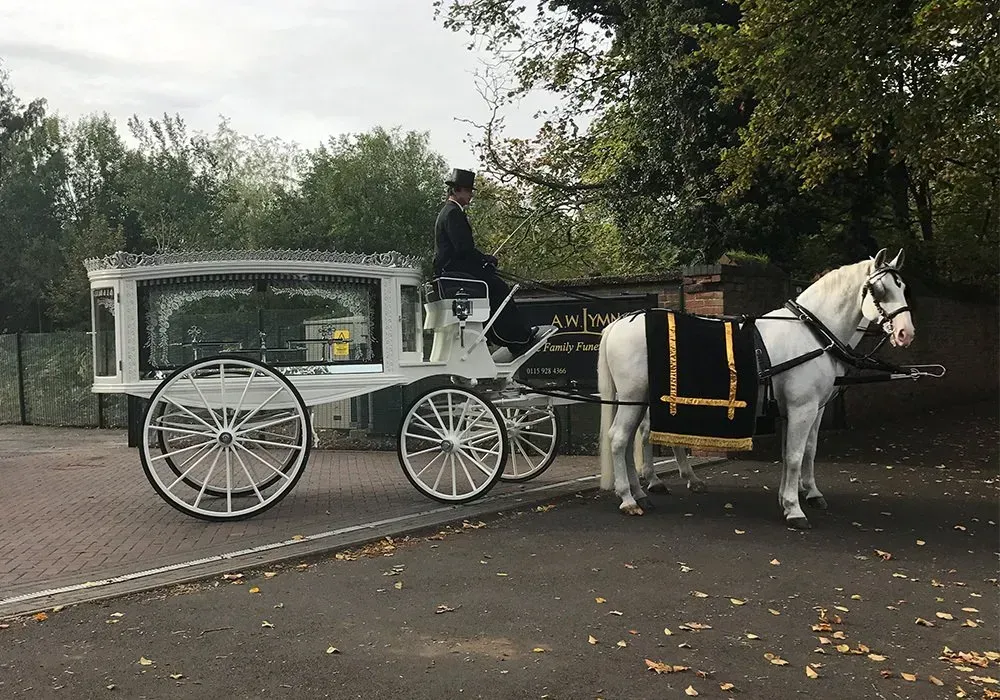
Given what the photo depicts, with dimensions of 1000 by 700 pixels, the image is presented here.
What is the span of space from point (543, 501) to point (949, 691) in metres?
4.44

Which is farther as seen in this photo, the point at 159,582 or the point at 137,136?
the point at 137,136

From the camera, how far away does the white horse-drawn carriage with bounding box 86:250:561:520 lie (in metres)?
7.00

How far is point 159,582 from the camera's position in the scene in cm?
534

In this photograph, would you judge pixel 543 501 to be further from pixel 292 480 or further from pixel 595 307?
pixel 595 307

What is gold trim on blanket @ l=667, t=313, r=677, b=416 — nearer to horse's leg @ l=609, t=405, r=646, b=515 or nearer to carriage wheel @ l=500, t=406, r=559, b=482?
horse's leg @ l=609, t=405, r=646, b=515

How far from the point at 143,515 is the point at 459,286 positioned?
3522mm

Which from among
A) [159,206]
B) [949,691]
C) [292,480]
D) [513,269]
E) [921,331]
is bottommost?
[949,691]

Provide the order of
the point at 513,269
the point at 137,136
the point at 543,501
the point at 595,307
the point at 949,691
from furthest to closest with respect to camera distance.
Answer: the point at 137,136
the point at 513,269
the point at 595,307
the point at 543,501
the point at 949,691

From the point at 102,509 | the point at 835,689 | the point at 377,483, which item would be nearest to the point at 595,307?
the point at 377,483

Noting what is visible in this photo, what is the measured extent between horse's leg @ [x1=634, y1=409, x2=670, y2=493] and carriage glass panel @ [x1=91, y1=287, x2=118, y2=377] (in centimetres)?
472

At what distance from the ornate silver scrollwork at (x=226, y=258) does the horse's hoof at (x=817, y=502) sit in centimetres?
423

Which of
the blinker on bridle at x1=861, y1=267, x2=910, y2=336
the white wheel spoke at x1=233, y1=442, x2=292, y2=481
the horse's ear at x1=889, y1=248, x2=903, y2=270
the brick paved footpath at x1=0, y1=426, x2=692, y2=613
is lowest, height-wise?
the brick paved footpath at x1=0, y1=426, x2=692, y2=613

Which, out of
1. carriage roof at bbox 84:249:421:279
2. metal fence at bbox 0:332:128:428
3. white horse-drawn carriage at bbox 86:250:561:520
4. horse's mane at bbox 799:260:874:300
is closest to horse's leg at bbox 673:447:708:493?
white horse-drawn carriage at bbox 86:250:561:520

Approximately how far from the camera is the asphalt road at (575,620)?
380 cm
